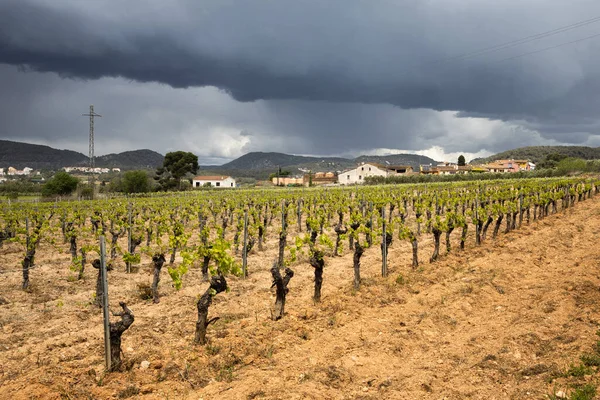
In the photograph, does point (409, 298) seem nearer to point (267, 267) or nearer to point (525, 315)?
point (525, 315)

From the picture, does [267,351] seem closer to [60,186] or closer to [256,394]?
[256,394]

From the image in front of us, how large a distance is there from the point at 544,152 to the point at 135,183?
540 feet

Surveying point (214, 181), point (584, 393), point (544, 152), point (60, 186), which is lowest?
point (584, 393)

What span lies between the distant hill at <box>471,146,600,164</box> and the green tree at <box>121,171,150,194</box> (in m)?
136

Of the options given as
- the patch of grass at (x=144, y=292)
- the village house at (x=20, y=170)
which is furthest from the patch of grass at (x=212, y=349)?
the village house at (x=20, y=170)

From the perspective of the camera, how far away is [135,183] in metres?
73.1

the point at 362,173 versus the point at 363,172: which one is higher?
the point at 363,172

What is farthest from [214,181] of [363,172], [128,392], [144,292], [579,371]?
[579,371]

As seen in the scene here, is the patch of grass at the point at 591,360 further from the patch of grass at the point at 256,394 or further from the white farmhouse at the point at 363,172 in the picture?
the white farmhouse at the point at 363,172

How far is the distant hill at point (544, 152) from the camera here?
151250 millimetres

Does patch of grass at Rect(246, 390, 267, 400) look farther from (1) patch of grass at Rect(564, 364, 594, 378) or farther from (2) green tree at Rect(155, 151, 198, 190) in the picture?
(2) green tree at Rect(155, 151, 198, 190)

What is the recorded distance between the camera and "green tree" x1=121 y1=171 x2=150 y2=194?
7281 centimetres

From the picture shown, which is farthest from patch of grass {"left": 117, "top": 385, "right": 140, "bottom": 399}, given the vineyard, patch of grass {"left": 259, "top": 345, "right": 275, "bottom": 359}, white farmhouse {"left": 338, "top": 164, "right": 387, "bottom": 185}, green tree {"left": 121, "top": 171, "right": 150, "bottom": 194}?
white farmhouse {"left": 338, "top": 164, "right": 387, "bottom": 185}

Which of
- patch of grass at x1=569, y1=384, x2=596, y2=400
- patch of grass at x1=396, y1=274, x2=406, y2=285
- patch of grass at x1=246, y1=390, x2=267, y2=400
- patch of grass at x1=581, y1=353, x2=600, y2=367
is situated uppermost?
patch of grass at x1=581, y1=353, x2=600, y2=367
